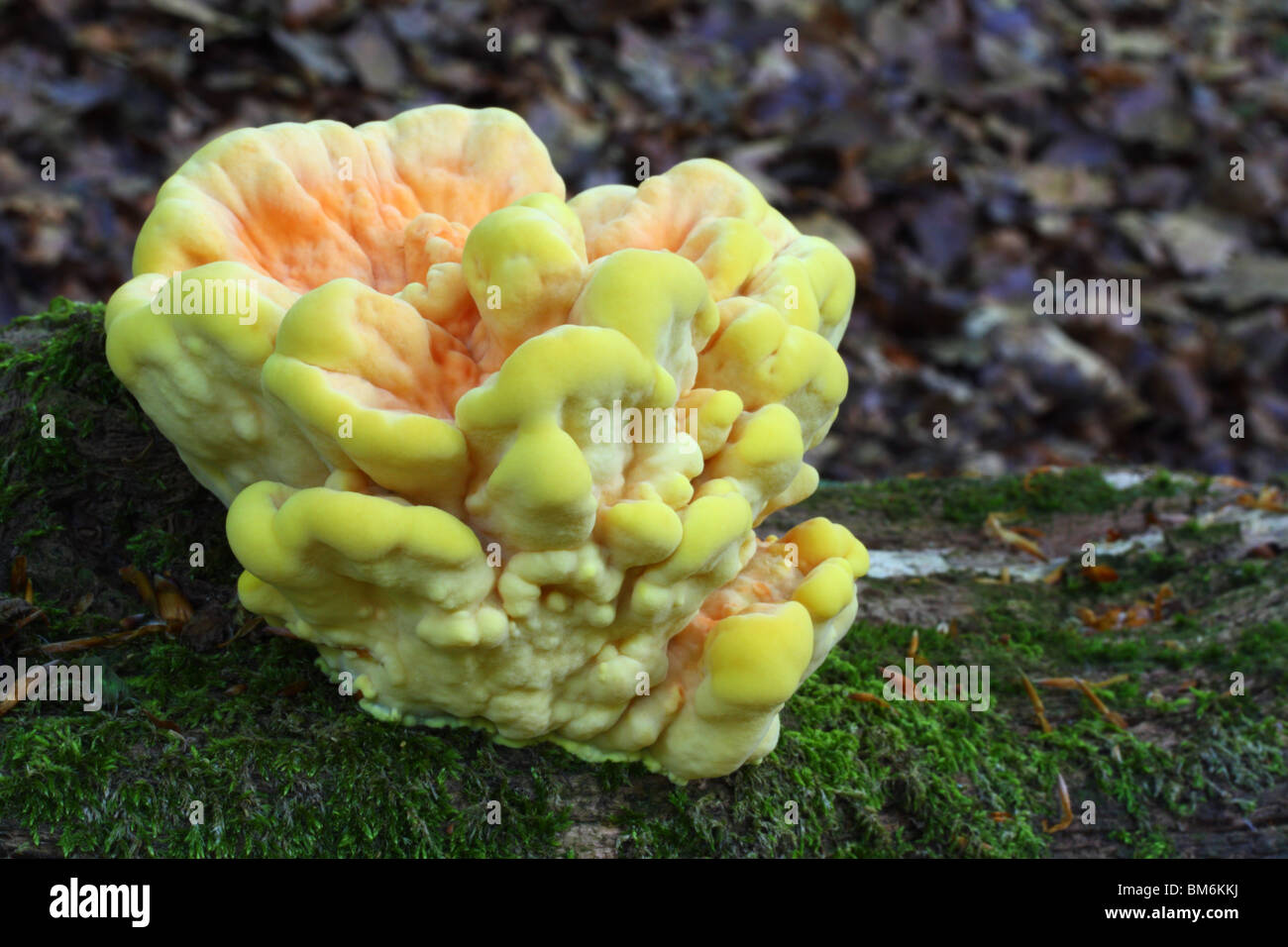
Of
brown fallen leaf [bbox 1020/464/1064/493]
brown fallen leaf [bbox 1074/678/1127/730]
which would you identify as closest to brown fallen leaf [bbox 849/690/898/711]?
brown fallen leaf [bbox 1074/678/1127/730]

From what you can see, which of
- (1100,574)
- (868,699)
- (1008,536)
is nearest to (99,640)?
(868,699)

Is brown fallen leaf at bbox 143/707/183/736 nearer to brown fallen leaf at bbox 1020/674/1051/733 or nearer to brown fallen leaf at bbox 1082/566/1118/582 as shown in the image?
brown fallen leaf at bbox 1020/674/1051/733

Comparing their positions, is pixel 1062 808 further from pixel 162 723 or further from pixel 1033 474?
pixel 162 723

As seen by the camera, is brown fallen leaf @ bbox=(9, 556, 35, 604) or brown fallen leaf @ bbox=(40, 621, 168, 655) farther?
brown fallen leaf @ bbox=(9, 556, 35, 604)

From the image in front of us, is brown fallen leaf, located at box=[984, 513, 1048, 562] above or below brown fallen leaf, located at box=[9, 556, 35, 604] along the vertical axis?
above

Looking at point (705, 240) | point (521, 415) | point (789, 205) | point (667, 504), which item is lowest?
point (667, 504)
